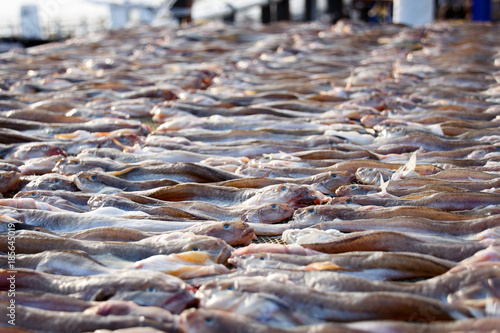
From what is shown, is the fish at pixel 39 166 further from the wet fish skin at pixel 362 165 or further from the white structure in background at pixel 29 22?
the white structure in background at pixel 29 22

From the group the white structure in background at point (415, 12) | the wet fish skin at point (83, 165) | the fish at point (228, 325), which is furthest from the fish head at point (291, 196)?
the white structure in background at point (415, 12)

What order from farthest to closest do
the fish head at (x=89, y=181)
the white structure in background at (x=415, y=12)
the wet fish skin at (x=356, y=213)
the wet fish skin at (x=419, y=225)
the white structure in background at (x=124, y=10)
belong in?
the white structure in background at (x=124, y=10), the white structure in background at (x=415, y=12), the fish head at (x=89, y=181), the wet fish skin at (x=356, y=213), the wet fish skin at (x=419, y=225)

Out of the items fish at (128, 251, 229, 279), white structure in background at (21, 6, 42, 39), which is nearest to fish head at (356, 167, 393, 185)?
fish at (128, 251, 229, 279)

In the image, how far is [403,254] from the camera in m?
2.73

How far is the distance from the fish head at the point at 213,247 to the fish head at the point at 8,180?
196cm

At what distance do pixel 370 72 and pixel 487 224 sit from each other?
6064 mm

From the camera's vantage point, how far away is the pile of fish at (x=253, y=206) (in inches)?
92.8

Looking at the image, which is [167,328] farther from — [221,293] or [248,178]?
[248,178]

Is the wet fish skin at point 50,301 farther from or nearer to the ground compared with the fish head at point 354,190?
farther from the ground

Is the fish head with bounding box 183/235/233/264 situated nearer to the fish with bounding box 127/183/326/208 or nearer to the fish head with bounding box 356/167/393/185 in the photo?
Answer: the fish with bounding box 127/183/326/208

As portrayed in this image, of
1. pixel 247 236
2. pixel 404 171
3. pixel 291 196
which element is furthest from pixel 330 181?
pixel 247 236

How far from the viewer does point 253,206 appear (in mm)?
3646

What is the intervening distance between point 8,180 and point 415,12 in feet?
57.9

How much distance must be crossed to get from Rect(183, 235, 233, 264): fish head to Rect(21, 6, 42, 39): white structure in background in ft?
83.9
